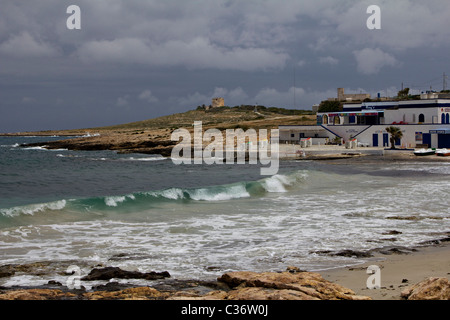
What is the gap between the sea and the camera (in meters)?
14.1

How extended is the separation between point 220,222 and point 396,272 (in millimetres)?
9087

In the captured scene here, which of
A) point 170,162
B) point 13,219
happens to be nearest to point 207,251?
point 13,219

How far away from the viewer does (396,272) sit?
12062 mm

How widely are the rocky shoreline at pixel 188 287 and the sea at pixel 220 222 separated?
0.51 meters

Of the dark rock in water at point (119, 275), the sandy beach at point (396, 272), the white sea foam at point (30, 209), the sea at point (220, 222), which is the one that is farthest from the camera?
the white sea foam at point (30, 209)

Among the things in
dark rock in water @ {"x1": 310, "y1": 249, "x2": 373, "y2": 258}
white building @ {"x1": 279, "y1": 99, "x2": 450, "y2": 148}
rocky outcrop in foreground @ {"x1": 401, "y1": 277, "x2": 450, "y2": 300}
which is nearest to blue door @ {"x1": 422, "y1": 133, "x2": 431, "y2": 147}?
white building @ {"x1": 279, "y1": 99, "x2": 450, "y2": 148}

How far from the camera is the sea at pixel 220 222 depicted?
14125 millimetres

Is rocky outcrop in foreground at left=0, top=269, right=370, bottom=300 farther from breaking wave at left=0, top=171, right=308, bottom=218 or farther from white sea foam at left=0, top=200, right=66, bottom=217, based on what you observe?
breaking wave at left=0, top=171, right=308, bottom=218

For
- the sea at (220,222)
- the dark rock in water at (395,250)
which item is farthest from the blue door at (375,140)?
the dark rock in water at (395,250)

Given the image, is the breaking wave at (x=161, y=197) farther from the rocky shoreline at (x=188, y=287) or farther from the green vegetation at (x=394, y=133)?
the green vegetation at (x=394, y=133)

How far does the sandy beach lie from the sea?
2.41 feet

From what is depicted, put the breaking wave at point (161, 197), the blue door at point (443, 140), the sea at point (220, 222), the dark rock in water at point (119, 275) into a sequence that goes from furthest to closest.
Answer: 1. the blue door at point (443, 140)
2. the breaking wave at point (161, 197)
3. the sea at point (220, 222)
4. the dark rock in water at point (119, 275)

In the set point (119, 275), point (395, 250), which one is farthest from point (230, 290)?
point (395, 250)
